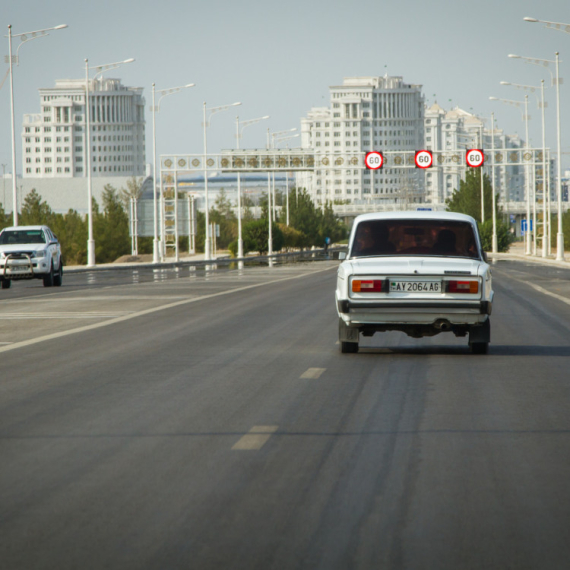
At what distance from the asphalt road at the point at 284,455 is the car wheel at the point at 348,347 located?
33 centimetres

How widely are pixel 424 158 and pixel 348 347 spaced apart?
5771 cm

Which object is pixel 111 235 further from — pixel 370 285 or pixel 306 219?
pixel 370 285

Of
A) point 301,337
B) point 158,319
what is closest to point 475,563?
point 301,337

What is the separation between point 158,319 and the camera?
1905cm

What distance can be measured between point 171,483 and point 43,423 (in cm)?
239

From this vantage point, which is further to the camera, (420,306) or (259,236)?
(259,236)

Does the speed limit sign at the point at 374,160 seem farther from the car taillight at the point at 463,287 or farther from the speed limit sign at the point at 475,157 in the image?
the car taillight at the point at 463,287

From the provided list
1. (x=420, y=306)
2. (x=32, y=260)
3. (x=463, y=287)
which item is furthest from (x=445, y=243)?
(x=32, y=260)

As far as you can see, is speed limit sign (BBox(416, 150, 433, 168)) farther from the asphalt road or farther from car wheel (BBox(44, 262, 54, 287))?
the asphalt road

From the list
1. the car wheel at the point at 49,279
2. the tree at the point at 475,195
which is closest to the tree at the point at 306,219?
the tree at the point at 475,195

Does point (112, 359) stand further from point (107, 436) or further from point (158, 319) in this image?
point (158, 319)

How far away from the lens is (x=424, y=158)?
6931cm

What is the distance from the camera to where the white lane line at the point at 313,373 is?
35.3 ft

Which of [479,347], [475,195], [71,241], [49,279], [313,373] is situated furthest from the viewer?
[475,195]
